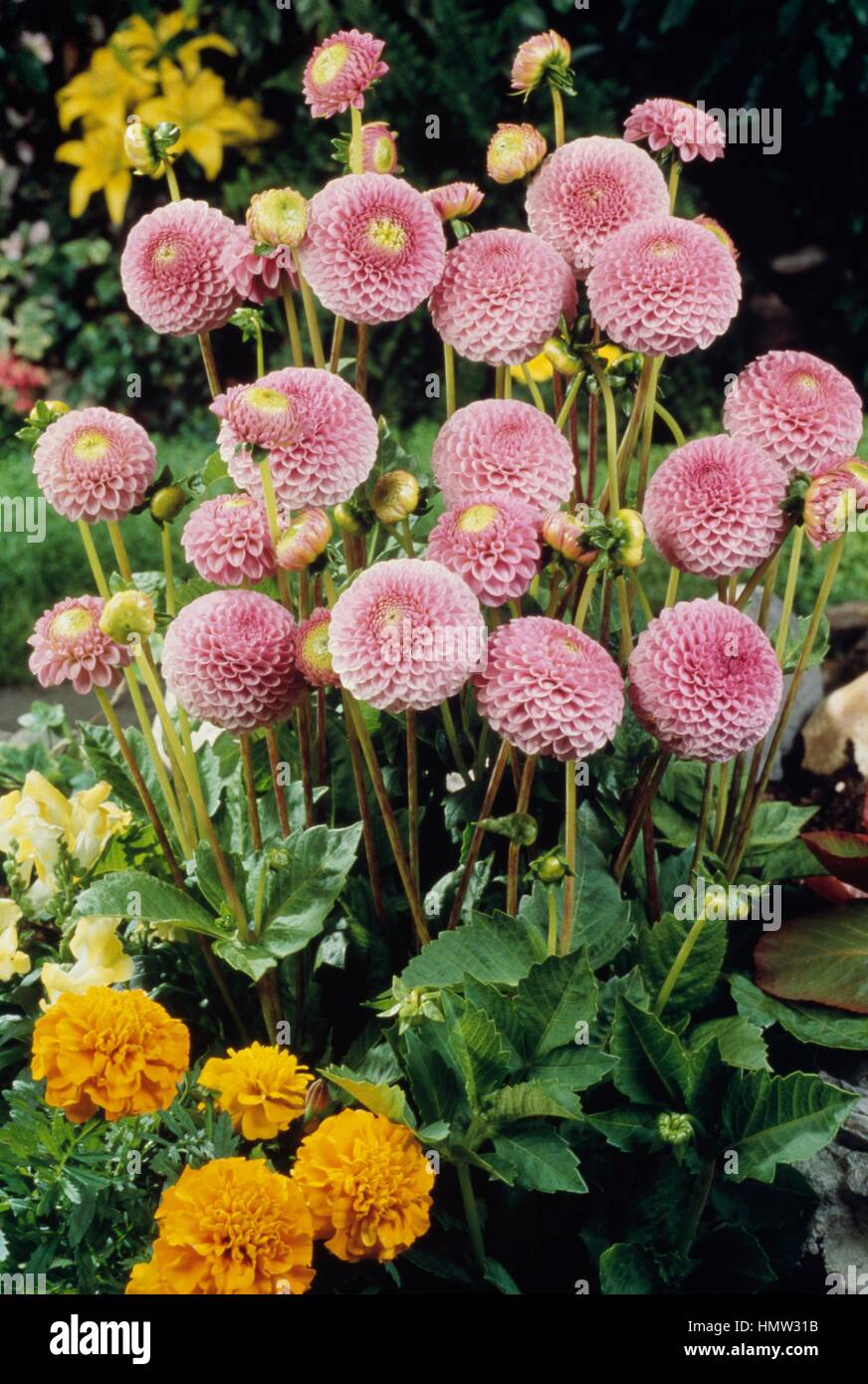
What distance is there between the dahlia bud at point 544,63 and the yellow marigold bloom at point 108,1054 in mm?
857

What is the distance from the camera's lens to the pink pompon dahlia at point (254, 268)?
4.03 ft

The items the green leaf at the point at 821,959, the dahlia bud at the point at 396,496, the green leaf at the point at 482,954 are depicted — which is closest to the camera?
the dahlia bud at the point at 396,496

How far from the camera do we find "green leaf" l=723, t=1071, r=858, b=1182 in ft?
4.02

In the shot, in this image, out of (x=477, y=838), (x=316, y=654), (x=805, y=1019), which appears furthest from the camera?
(x=805, y=1019)

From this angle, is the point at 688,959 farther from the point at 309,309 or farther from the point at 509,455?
the point at 309,309

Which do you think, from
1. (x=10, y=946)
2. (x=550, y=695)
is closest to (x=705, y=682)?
(x=550, y=695)

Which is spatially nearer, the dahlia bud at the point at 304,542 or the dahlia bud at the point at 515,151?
the dahlia bud at the point at 304,542

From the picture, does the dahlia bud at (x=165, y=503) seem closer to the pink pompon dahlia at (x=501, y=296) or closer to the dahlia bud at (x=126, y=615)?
the dahlia bud at (x=126, y=615)

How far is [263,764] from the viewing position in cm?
159

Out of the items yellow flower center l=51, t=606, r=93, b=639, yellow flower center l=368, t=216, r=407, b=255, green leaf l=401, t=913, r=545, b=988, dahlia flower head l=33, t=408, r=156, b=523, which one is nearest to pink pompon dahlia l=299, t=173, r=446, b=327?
yellow flower center l=368, t=216, r=407, b=255

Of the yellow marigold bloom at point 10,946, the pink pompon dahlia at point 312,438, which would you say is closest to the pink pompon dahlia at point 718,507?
the pink pompon dahlia at point 312,438

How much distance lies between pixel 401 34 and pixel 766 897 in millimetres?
3138

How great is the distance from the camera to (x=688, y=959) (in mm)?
1340

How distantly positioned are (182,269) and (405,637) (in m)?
0.41
